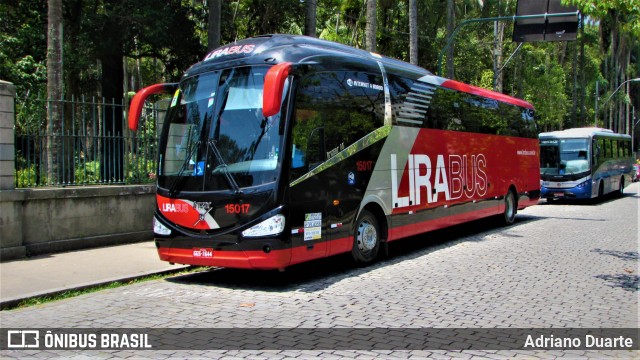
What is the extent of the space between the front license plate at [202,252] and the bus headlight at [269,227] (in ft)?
2.35

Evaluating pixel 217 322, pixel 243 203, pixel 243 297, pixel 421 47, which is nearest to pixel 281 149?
pixel 243 203

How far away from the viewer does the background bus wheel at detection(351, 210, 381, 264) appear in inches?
378

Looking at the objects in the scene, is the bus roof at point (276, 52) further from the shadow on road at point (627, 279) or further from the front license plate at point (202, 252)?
the shadow on road at point (627, 279)

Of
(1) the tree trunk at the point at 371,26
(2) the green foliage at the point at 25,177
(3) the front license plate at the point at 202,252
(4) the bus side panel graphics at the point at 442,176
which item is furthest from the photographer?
(1) the tree trunk at the point at 371,26

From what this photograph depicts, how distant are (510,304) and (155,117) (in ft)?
29.1

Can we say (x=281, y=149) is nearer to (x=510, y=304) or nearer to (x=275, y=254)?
(x=275, y=254)

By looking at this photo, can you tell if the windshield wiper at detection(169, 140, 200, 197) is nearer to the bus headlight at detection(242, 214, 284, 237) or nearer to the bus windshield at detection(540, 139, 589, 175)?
the bus headlight at detection(242, 214, 284, 237)

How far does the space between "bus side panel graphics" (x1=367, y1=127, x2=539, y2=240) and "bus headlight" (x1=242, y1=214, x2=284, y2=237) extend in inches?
100

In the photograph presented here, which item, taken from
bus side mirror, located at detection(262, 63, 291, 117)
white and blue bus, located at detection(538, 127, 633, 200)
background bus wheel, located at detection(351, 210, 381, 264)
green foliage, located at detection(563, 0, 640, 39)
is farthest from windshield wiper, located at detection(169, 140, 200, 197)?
white and blue bus, located at detection(538, 127, 633, 200)

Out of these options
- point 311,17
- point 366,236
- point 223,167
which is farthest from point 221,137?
point 311,17

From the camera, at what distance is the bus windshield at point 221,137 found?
7.85 m

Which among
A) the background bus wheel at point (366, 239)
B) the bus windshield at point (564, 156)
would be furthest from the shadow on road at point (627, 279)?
the bus windshield at point (564, 156)

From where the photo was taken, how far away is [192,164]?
8.27m

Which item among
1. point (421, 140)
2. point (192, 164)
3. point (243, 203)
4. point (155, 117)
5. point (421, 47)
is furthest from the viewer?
point (421, 47)
